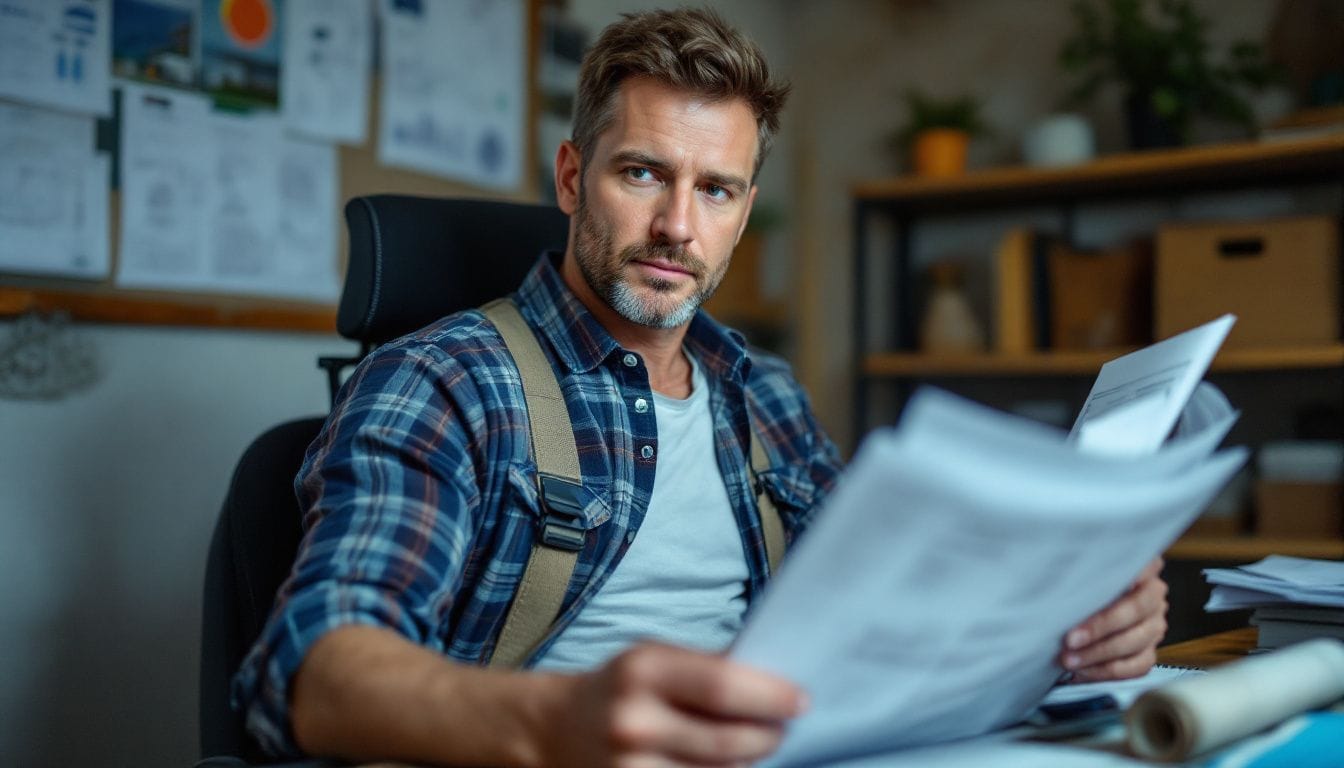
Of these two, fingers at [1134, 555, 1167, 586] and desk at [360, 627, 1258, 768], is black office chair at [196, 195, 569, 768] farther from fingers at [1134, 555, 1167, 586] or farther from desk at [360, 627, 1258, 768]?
fingers at [1134, 555, 1167, 586]

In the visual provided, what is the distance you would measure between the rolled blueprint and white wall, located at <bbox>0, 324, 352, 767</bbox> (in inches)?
55.8

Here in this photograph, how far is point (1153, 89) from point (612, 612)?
1.99 meters

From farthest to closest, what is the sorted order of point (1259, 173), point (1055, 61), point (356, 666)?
point (1055, 61) → point (1259, 173) → point (356, 666)

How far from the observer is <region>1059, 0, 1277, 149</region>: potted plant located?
7.75 feet

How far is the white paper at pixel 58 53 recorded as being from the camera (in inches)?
56.9

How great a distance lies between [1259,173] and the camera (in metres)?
2.39

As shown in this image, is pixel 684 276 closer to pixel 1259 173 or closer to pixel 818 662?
pixel 818 662

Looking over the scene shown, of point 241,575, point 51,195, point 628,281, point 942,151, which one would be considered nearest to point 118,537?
point 51,195

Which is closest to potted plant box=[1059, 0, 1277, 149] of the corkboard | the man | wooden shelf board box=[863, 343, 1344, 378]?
wooden shelf board box=[863, 343, 1344, 378]

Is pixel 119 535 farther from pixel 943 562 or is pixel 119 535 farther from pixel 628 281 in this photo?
pixel 943 562

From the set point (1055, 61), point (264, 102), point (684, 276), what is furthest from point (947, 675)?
point (1055, 61)

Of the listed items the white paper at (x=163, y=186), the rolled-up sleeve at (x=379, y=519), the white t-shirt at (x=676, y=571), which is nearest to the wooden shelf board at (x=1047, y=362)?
the white t-shirt at (x=676, y=571)

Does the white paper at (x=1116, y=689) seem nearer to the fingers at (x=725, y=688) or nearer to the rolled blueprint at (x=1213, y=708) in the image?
the rolled blueprint at (x=1213, y=708)

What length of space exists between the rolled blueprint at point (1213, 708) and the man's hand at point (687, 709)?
0.21 m
